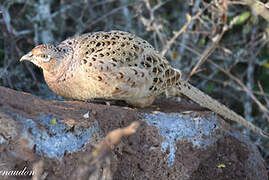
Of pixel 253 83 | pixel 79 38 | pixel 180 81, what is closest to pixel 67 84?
pixel 79 38

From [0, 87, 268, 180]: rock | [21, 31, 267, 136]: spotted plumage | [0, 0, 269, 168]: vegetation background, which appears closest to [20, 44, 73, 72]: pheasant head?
[21, 31, 267, 136]: spotted plumage

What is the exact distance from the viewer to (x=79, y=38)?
5.32 meters

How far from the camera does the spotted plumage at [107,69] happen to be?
191 inches

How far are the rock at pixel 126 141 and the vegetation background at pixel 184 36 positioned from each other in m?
2.29

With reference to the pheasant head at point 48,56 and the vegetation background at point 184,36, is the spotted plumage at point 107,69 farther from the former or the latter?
the vegetation background at point 184,36

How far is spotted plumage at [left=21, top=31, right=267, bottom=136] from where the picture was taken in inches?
191

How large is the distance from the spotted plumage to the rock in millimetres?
332

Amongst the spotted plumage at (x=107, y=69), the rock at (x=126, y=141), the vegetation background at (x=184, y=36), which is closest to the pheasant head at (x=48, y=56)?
the spotted plumage at (x=107, y=69)

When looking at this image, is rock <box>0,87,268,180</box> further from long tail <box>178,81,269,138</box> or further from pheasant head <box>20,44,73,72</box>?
pheasant head <box>20,44,73,72</box>

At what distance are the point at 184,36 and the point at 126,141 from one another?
4.07 m

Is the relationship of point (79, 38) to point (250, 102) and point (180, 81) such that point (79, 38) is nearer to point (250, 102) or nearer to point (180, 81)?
point (180, 81)

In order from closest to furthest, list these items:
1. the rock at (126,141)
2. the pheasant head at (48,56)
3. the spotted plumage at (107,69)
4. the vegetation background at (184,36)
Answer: the rock at (126,141)
the spotted plumage at (107,69)
the pheasant head at (48,56)
the vegetation background at (184,36)

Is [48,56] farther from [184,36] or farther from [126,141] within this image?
[184,36]

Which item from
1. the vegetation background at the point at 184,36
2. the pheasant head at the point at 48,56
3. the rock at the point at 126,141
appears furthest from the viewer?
the vegetation background at the point at 184,36
